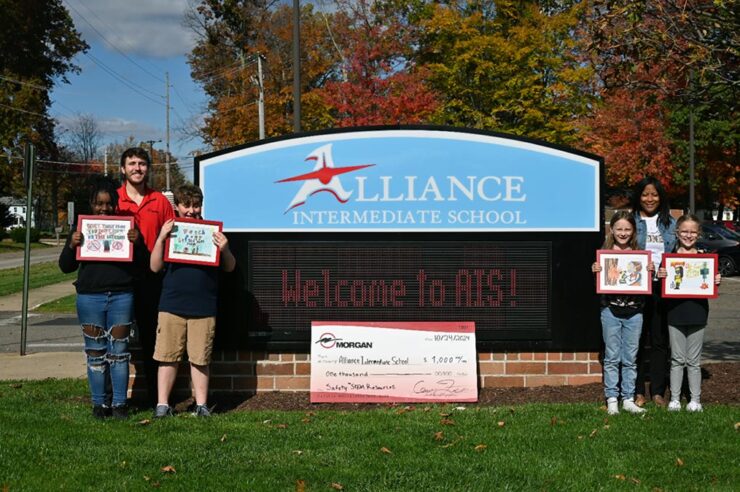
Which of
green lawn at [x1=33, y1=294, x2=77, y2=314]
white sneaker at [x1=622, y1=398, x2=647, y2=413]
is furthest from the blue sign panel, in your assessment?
green lawn at [x1=33, y1=294, x2=77, y2=314]

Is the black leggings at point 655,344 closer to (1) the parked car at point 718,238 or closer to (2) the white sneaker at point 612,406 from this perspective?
(2) the white sneaker at point 612,406

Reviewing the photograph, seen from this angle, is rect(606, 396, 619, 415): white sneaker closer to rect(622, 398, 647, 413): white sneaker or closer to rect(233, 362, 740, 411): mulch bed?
rect(622, 398, 647, 413): white sneaker

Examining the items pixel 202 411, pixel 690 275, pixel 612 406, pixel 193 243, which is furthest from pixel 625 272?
pixel 202 411

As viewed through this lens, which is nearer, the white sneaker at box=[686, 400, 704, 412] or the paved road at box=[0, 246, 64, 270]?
the white sneaker at box=[686, 400, 704, 412]

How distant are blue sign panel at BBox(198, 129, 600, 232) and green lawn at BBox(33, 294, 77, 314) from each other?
10960mm

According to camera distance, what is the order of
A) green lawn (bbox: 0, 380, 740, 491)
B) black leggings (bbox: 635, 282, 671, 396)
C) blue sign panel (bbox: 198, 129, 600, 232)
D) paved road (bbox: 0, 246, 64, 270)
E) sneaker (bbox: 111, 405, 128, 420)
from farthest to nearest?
1. paved road (bbox: 0, 246, 64, 270)
2. blue sign panel (bbox: 198, 129, 600, 232)
3. black leggings (bbox: 635, 282, 671, 396)
4. sneaker (bbox: 111, 405, 128, 420)
5. green lawn (bbox: 0, 380, 740, 491)

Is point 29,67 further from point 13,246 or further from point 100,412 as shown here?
point 100,412

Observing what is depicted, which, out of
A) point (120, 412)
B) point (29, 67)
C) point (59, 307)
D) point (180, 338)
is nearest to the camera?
point (120, 412)

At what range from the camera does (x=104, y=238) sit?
6488 mm

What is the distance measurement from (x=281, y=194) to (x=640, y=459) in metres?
3.92

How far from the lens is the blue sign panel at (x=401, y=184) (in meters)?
7.61

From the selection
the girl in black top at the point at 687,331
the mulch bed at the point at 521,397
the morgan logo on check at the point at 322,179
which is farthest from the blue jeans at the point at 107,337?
the girl in black top at the point at 687,331

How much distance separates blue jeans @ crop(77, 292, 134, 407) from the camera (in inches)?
259

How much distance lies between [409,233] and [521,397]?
5.83 ft
